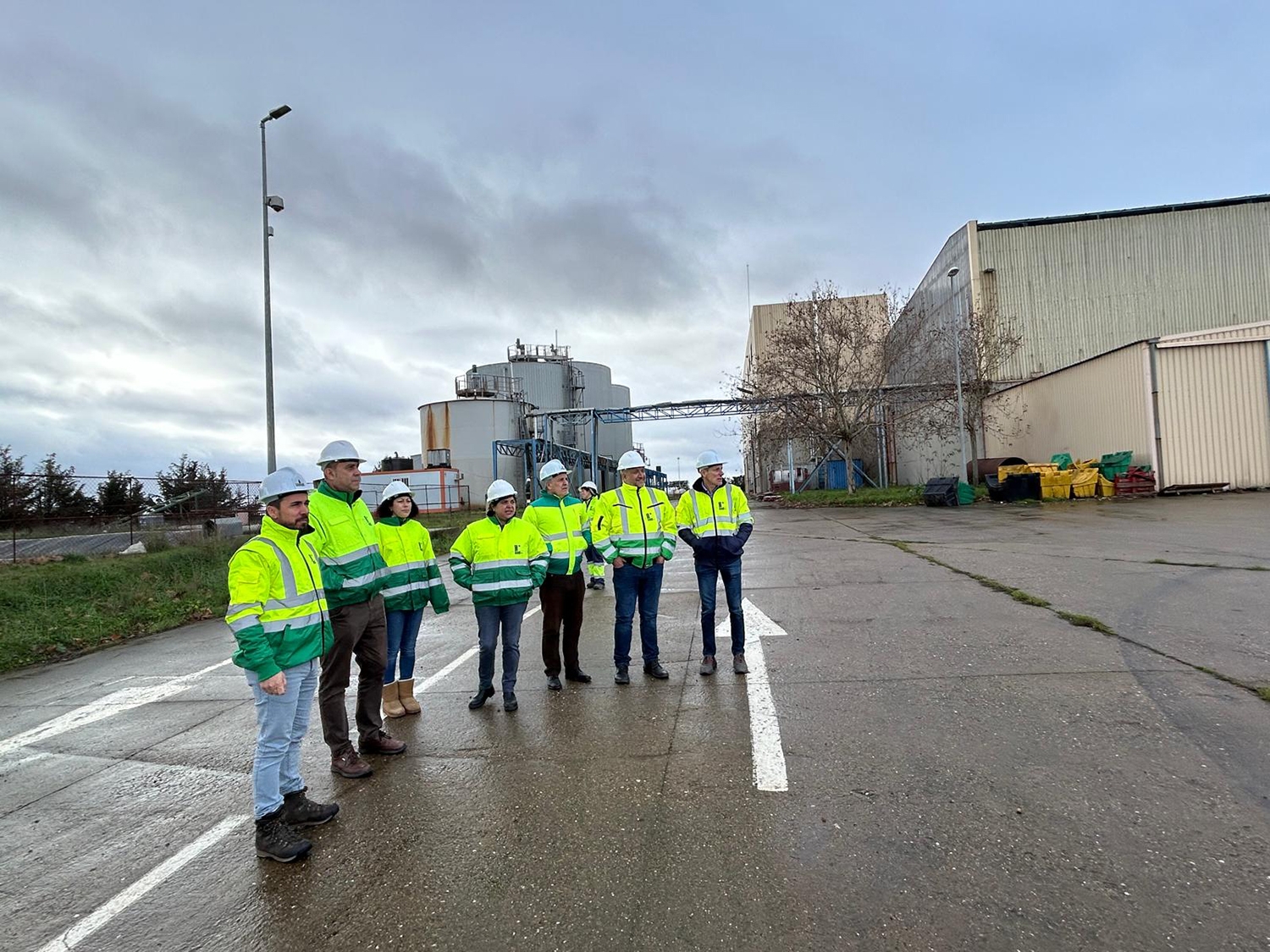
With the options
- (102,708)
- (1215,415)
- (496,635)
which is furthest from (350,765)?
(1215,415)

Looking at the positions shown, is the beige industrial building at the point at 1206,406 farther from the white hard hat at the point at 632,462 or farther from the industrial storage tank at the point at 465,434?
the industrial storage tank at the point at 465,434

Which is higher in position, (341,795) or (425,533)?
(425,533)

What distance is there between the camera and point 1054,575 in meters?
9.36

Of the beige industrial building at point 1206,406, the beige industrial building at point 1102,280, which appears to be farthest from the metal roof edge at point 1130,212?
the beige industrial building at point 1206,406

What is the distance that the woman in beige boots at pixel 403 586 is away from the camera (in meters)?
5.03

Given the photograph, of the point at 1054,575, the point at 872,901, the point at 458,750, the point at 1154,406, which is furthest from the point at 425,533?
the point at 1154,406

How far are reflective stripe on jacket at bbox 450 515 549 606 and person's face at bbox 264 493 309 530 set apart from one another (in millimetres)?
1715

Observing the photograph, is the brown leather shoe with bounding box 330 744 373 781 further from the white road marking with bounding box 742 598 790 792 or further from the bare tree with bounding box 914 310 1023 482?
the bare tree with bounding box 914 310 1023 482

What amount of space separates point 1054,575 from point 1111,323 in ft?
112

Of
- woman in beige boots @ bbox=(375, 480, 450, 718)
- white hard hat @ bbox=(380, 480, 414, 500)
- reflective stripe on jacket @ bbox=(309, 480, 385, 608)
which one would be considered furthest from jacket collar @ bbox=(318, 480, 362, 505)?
white hard hat @ bbox=(380, 480, 414, 500)

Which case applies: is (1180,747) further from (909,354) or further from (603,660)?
(909,354)

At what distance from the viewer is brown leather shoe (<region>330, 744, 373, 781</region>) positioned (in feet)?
13.6

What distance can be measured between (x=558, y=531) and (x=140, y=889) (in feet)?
11.2

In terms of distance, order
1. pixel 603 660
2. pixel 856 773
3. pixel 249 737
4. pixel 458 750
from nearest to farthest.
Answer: pixel 856 773 < pixel 458 750 < pixel 249 737 < pixel 603 660
